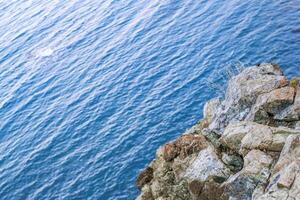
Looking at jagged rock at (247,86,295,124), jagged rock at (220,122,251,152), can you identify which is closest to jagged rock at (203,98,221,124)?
jagged rock at (247,86,295,124)

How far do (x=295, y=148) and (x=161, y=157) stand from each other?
14340mm

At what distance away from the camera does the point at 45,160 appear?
6053 centimetres

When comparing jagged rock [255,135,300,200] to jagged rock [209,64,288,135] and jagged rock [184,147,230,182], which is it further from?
jagged rock [209,64,288,135]

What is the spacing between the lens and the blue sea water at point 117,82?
56.4 metres

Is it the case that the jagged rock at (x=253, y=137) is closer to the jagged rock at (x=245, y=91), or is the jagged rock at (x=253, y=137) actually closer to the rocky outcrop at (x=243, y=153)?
the rocky outcrop at (x=243, y=153)

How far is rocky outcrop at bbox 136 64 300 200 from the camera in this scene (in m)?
27.2

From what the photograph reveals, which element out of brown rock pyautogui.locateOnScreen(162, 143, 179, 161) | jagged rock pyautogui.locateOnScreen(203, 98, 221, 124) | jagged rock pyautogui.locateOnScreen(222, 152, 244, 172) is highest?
jagged rock pyautogui.locateOnScreen(222, 152, 244, 172)

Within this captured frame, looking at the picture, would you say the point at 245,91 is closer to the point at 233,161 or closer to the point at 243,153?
the point at 233,161

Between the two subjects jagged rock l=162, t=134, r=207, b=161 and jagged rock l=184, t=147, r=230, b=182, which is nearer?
jagged rock l=184, t=147, r=230, b=182

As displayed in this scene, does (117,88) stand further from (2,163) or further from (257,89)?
(257,89)

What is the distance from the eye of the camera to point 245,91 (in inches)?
1512

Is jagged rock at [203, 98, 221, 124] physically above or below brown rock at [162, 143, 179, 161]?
below

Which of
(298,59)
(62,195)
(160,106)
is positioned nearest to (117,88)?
(160,106)

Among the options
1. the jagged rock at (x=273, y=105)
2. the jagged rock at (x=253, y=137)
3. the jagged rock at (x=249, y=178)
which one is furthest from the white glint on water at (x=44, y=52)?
the jagged rock at (x=249, y=178)
